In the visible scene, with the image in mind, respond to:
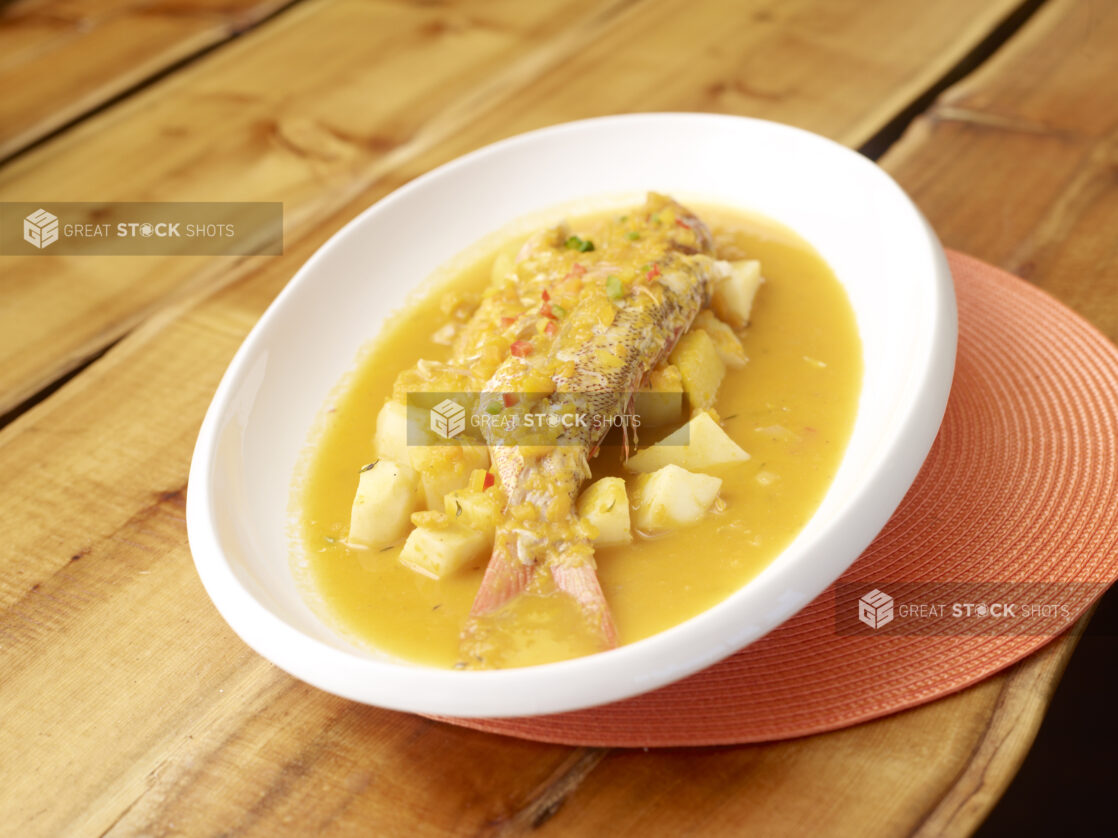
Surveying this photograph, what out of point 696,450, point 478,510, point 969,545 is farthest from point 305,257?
point 969,545

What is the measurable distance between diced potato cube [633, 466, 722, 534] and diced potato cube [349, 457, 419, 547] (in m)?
0.56

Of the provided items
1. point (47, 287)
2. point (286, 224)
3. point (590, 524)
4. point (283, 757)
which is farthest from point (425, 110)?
point (283, 757)

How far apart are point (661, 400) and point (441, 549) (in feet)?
2.49

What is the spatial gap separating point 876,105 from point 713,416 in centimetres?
194

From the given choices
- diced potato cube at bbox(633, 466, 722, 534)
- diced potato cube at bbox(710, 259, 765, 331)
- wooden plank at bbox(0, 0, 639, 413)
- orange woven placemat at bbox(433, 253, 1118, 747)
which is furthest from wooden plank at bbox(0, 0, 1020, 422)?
diced potato cube at bbox(633, 466, 722, 534)

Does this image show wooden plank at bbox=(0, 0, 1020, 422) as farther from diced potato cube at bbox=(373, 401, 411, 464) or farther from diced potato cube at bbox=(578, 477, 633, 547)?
diced potato cube at bbox=(578, 477, 633, 547)

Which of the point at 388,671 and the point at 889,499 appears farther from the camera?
the point at 889,499

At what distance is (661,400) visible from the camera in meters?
2.76

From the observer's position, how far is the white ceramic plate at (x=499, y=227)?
5.94 feet

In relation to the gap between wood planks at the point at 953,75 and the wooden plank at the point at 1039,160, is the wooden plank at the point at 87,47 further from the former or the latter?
the wooden plank at the point at 1039,160

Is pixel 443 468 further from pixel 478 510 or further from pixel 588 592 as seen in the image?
pixel 588 592

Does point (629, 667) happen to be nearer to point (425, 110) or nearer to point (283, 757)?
point (283, 757)

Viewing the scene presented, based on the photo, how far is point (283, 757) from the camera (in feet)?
6.79

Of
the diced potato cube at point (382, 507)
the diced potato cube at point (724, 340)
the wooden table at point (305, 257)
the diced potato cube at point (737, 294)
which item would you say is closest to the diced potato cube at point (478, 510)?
the diced potato cube at point (382, 507)
